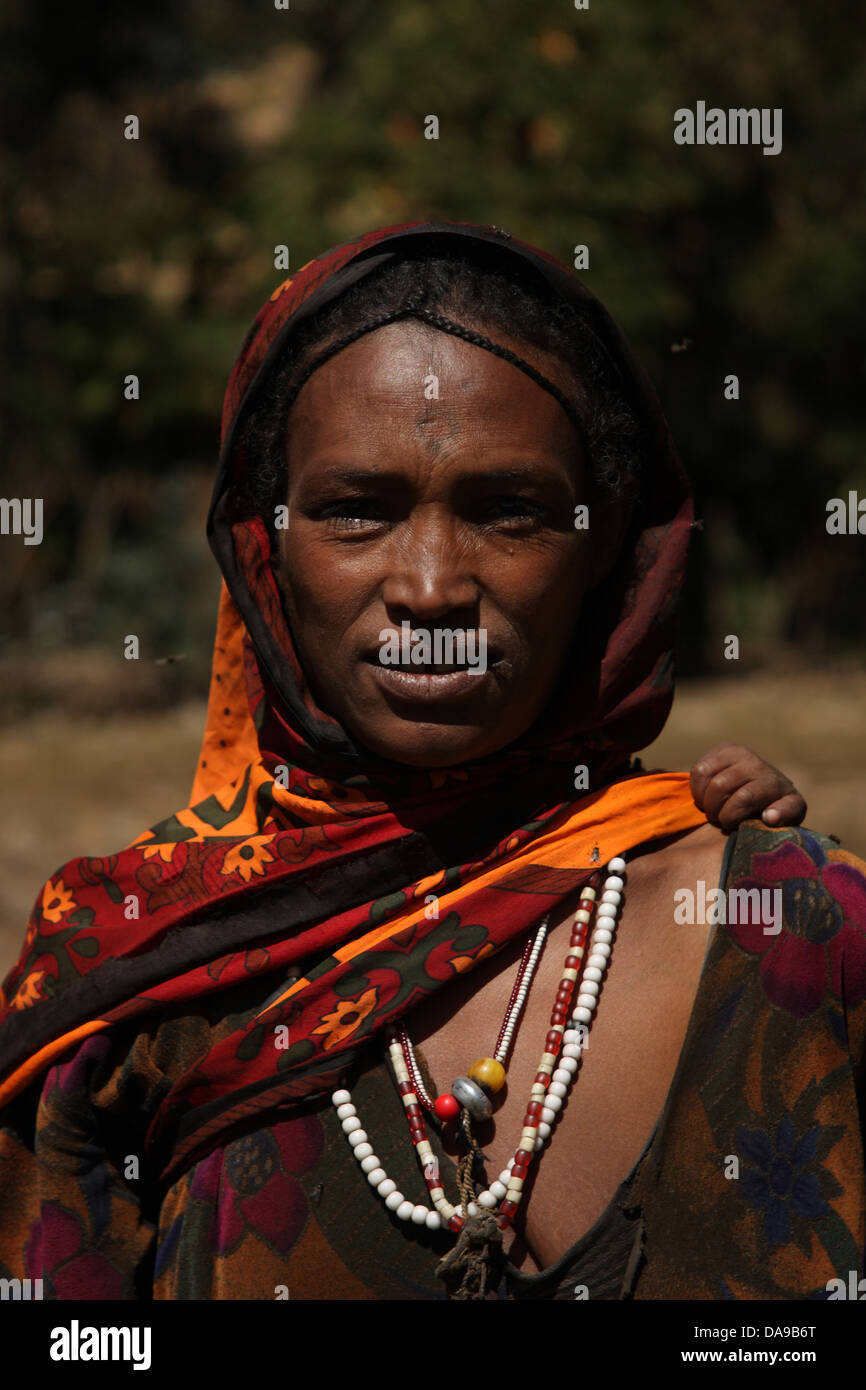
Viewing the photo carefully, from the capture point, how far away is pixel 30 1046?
6.93 ft

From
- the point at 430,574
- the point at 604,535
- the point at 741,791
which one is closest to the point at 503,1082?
the point at 741,791

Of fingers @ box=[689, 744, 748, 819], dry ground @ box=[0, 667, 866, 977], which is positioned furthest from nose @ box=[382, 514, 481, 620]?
dry ground @ box=[0, 667, 866, 977]

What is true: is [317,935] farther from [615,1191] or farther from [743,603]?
[743,603]

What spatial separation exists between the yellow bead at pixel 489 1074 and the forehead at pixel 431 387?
36.1 inches

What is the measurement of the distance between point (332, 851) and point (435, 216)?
9419 millimetres

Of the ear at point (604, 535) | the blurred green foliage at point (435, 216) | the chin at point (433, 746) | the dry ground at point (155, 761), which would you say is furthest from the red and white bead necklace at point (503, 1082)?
the blurred green foliage at point (435, 216)

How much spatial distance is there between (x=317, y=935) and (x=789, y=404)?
43.1 feet

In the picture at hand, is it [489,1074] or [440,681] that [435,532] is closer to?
[440,681]

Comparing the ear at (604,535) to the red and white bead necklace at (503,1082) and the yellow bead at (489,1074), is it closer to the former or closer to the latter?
the red and white bead necklace at (503,1082)

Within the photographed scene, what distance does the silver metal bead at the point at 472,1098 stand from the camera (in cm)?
195

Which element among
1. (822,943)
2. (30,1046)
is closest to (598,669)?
(822,943)

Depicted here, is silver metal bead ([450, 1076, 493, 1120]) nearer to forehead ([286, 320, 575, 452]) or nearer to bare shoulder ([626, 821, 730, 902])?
bare shoulder ([626, 821, 730, 902])

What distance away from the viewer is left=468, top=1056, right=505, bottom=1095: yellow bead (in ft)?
6.47

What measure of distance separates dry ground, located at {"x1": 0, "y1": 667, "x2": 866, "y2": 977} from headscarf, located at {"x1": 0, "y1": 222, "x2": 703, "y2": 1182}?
14.9 feet
